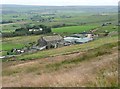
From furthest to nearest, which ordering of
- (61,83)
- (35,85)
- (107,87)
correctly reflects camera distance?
(35,85) < (61,83) < (107,87)

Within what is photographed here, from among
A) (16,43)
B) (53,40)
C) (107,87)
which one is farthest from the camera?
(16,43)

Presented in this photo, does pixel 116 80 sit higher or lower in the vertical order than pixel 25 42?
higher

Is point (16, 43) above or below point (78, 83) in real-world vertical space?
below

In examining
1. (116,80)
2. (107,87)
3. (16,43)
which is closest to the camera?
(107,87)

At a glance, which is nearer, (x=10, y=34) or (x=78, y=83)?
(x=78, y=83)

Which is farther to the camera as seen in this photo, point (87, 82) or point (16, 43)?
point (16, 43)

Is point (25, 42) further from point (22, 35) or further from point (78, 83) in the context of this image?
point (78, 83)

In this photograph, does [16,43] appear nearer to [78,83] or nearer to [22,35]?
[22,35]

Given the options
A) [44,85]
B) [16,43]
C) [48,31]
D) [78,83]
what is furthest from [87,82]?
[48,31]

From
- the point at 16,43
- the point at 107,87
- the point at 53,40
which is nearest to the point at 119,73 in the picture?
the point at 107,87
